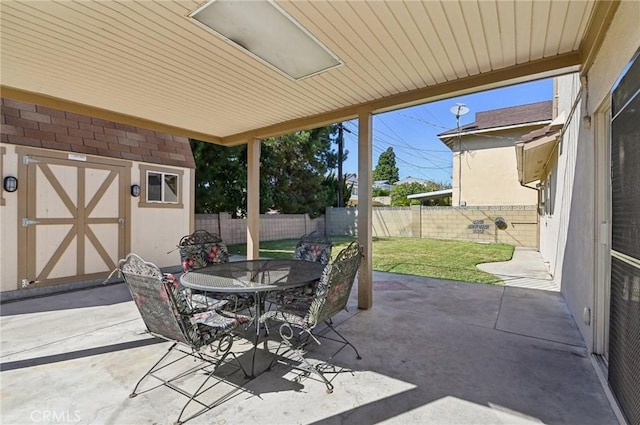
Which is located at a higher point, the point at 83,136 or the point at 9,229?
the point at 83,136

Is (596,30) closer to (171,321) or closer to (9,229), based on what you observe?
(171,321)

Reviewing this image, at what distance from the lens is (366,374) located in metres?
2.52

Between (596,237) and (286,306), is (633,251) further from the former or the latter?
(286,306)

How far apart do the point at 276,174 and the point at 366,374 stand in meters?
11.9

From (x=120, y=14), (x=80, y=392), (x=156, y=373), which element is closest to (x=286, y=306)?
(x=156, y=373)

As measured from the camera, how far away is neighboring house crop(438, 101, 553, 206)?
12.9 meters

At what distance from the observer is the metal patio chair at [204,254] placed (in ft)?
11.2

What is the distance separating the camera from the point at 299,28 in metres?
2.51

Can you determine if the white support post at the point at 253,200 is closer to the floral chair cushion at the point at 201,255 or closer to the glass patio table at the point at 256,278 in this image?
the floral chair cushion at the point at 201,255

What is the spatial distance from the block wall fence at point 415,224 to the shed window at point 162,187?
12.7 feet

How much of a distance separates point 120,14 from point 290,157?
11.8 meters

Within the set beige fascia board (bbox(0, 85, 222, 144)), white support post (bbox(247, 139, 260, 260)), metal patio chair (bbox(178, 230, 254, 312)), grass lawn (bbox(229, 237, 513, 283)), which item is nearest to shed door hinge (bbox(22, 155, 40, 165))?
beige fascia board (bbox(0, 85, 222, 144))
